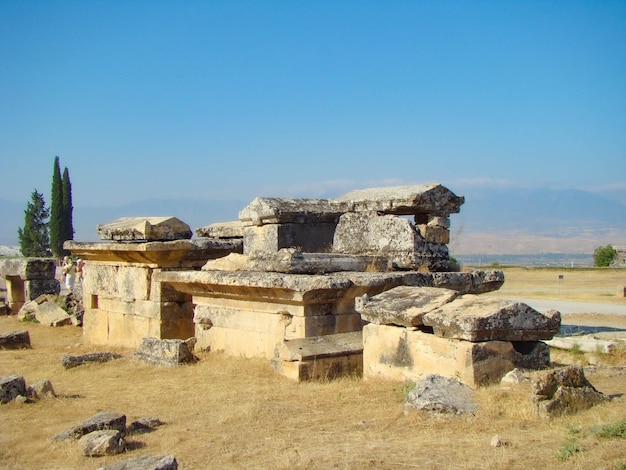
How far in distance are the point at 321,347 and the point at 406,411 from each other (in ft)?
5.63

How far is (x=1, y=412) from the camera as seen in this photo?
5605mm

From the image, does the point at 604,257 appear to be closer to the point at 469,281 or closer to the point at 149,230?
the point at 469,281

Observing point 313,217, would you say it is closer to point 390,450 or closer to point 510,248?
point 390,450

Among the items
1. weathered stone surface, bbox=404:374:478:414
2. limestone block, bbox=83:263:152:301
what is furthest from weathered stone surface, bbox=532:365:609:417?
limestone block, bbox=83:263:152:301

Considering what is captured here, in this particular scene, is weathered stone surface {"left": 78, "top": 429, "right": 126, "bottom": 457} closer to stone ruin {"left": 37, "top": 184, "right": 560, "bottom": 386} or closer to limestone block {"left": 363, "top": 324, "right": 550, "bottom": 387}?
stone ruin {"left": 37, "top": 184, "right": 560, "bottom": 386}

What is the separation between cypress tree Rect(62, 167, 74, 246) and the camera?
54.4 metres

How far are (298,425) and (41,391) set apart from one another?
2544mm

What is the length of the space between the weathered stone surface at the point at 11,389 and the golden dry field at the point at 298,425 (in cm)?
16

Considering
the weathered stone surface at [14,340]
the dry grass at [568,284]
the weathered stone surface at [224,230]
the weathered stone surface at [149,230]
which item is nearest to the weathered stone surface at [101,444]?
the weathered stone surface at [149,230]

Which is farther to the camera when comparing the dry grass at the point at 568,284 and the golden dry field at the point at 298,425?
the dry grass at the point at 568,284

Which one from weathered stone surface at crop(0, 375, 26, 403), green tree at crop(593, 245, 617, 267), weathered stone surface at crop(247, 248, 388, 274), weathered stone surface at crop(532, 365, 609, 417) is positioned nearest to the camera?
weathered stone surface at crop(532, 365, 609, 417)

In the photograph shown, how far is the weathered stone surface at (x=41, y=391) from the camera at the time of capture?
19.9ft

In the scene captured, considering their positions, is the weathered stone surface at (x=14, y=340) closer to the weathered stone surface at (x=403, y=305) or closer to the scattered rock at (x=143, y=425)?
the scattered rock at (x=143, y=425)

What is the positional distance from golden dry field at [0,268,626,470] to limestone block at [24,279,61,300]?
35.0 feet
